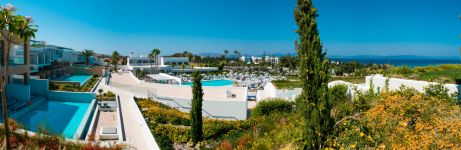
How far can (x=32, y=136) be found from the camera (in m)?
9.47

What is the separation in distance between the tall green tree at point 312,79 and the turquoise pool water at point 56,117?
1093cm

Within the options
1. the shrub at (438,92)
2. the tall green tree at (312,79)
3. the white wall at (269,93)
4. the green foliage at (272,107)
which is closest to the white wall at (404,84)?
the shrub at (438,92)

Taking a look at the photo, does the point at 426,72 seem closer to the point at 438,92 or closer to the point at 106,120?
the point at 438,92

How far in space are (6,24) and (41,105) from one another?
1636cm

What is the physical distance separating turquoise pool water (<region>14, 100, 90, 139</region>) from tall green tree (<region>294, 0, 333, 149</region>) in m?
10.9

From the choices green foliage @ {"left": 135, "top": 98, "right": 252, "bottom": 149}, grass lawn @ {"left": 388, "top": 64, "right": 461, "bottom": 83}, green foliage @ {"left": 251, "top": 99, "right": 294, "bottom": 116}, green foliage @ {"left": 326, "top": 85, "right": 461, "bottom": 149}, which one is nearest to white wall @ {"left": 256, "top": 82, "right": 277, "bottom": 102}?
green foliage @ {"left": 251, "top": 99, "right": 294, "bottom": 116}

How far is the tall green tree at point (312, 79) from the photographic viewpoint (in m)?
6.43

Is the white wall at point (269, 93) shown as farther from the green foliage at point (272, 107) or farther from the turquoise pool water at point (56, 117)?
the turquoise pool water at point (56, 117)

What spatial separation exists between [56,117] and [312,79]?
1645cm

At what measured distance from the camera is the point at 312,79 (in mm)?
6551

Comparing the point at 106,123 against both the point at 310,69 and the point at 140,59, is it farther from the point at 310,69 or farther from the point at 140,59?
the point at 140,59

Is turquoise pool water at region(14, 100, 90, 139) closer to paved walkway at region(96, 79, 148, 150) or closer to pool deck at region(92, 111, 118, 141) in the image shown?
pool deck at region(92, 111, 118, 141)

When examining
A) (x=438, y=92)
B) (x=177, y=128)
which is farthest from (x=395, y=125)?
(x=177, y=128)

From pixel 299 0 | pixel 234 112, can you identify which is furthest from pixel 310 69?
pixel 234 112
